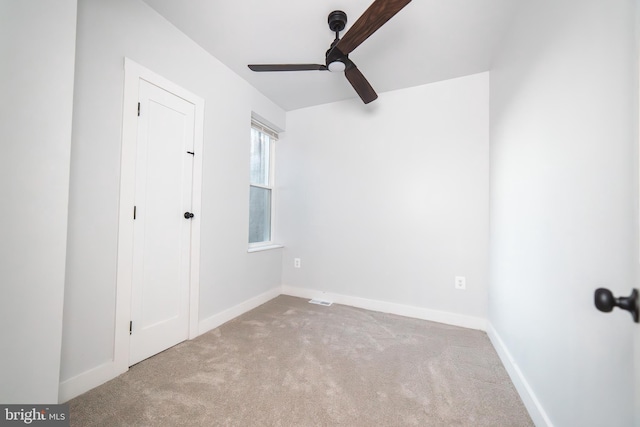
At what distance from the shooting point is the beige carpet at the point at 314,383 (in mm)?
1211

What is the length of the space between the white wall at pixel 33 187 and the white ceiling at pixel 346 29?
870 mm

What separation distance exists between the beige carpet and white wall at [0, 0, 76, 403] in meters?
0.38

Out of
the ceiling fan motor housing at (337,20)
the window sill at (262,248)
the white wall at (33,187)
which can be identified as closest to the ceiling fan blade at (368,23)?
the ceiling fan motor housing at (337,20)

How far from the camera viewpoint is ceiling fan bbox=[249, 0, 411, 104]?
47.4 inches

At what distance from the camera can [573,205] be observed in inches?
37.8

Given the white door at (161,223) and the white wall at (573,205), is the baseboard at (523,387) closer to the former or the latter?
the white wall at (573,205)

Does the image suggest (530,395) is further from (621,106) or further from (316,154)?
(316,154)

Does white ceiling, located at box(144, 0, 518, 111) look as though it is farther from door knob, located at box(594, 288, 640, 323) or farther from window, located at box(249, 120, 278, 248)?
door knob, located at box(594, 288, 640, 323)

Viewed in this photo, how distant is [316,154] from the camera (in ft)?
10.1

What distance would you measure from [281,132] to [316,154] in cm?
63

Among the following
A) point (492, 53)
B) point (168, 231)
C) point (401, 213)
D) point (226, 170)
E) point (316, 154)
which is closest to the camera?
point (168, 231)

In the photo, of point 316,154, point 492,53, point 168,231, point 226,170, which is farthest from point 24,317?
point 492,53

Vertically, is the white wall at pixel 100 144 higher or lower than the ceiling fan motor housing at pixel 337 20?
lower

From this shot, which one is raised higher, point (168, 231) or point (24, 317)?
point (168, 231)
